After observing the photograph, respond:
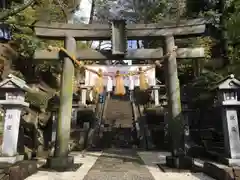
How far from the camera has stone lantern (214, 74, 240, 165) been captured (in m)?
5.81

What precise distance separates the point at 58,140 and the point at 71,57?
2809 mm

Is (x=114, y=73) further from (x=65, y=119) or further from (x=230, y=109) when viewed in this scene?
(x=230, y=109)

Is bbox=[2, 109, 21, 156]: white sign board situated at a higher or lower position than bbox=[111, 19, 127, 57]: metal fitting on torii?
lower

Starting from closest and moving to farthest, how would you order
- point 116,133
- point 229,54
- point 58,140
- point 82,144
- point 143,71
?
1. point 58,140
2. point 143,71
3. point 229,54
4. point 82,144
5. point 116,133

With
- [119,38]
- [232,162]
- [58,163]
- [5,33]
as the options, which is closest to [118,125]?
[5,33]

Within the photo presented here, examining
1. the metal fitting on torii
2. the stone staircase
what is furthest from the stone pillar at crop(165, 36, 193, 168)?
the stone staircase

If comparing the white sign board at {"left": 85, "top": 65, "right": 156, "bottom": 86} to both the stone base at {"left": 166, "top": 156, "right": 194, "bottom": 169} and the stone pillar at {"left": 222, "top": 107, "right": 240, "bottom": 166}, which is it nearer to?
the stone base at {"left": 166, "top": 156, "right": 194, "bottom": 169}

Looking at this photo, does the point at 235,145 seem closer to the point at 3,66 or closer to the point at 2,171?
the point at 2,171

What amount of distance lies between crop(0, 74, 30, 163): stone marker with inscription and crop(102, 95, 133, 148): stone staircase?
896 centimetres

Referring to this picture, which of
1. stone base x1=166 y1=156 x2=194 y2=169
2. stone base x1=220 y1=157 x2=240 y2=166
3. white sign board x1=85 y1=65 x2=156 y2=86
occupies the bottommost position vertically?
stone base x1=166 y1=156 x2=194 y2=169

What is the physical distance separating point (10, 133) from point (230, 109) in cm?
610

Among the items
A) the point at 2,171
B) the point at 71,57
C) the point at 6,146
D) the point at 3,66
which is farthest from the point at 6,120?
the point at 3,66

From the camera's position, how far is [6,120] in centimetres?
604

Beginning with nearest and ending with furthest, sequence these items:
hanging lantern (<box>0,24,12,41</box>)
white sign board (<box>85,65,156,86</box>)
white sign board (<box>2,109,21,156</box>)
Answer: white sign board (<box>2,109,21,156</box>), white sign board (<box>85,65,156,86</box>), hanging lantern (<box>0,24,12,41</box>)
